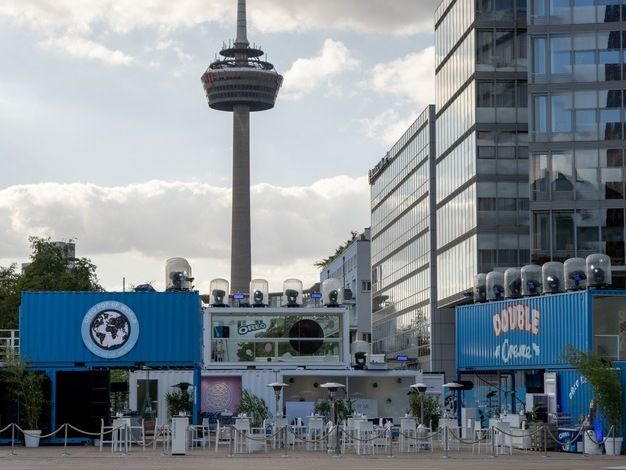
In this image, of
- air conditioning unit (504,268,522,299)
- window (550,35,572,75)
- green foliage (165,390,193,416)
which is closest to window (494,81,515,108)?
window (550,35,572,75)

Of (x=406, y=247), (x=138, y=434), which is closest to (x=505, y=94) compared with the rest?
(x=406, y=247)

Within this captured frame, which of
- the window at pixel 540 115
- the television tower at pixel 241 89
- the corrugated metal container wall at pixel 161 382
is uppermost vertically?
the television tower at pixel 241 89

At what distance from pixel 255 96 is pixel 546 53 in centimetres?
12314

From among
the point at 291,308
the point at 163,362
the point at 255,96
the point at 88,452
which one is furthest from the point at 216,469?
the point at 255,96

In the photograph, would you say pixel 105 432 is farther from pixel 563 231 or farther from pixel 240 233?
pixel 240 233

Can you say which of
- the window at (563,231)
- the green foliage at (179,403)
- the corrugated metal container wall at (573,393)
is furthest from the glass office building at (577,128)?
the corrugated metal container wall at (573,393)

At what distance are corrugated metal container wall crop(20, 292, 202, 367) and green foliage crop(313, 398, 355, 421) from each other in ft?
18.8

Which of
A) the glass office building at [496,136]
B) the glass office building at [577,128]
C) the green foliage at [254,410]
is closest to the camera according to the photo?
the green foliage at [254,410]

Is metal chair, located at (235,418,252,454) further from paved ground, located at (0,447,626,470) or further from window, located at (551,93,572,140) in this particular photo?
window, located at (551,93,572,140)

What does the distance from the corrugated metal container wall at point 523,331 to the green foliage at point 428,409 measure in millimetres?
2956

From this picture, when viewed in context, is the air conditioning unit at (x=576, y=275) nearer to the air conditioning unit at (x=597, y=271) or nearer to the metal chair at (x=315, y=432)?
the air conditioning unit at (x=597, y=271)

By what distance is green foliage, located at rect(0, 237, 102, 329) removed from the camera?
284ft

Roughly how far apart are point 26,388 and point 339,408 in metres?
11.3

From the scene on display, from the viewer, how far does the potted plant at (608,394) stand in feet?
132
